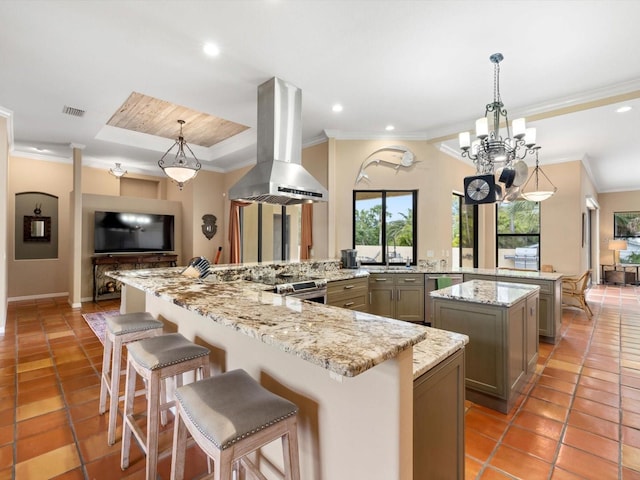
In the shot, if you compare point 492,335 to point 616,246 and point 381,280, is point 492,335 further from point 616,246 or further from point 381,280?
point 616,246

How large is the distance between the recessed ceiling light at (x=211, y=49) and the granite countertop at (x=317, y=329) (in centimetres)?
207

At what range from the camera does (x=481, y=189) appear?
2.98 m

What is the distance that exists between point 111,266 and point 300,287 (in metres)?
5.35

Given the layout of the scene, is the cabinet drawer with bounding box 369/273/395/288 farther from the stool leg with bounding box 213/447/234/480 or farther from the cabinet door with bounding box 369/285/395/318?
the stool leg with bounding box 213/447/234/480

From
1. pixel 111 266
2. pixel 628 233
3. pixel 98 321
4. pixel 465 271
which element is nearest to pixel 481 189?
pixel 465 271

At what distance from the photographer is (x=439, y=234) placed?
193 inches

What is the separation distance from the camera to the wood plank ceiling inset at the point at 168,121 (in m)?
4.00

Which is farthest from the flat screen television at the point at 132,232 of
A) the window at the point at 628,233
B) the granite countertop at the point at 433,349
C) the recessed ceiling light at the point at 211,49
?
the window at the point at 628,233

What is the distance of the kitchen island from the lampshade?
9.18 m

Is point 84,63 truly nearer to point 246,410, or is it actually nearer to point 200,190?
point 246,410

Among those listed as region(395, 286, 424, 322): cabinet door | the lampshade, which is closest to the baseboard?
region(395, 286, 424, 322): cabinet door

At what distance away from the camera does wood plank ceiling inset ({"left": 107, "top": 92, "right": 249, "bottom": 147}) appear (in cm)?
400

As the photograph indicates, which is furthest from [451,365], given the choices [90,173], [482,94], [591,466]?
[90,173]

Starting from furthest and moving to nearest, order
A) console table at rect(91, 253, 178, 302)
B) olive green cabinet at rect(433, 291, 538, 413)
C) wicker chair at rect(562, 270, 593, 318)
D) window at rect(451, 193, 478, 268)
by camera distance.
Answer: console table at rect(91, 253, 178, 302) < window at rect(451, 193, 478, 268) < wicker chair at rect(562, 270, 593, 318) < olive green cabinet at rect(433, 291, 538, 413)
